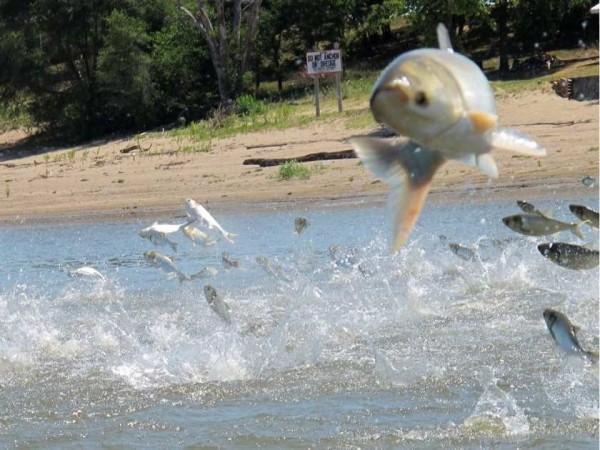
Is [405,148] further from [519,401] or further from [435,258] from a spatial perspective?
[435,258]

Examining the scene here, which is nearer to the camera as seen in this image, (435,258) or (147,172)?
(435,258)

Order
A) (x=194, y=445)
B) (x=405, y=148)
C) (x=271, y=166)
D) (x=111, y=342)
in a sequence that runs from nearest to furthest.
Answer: (x=405, y=148)
(x=194, y=445)
(x=111, y=342)
(x=271, y=166)

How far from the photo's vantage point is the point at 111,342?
26.3ft

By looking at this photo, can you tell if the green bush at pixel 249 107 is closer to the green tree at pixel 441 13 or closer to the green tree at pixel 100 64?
the green tree at pixel 100 64

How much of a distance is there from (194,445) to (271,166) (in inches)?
503

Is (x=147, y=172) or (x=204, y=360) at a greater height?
(x=204, y=360)

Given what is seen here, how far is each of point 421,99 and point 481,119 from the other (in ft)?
0.43

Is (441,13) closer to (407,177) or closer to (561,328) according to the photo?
(561,328)

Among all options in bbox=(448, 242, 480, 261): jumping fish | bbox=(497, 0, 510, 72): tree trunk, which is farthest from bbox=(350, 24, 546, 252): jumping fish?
bbox=(497, 0, 510, 72): tree trunk

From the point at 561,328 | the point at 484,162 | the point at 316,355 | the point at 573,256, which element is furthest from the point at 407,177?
the point at 316,355

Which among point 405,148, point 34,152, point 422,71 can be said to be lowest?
point 34,152

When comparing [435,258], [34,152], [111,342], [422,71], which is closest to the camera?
[422,71]

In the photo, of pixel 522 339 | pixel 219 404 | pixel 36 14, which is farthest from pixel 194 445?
pixel 36 14

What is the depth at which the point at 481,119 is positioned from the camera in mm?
2080
